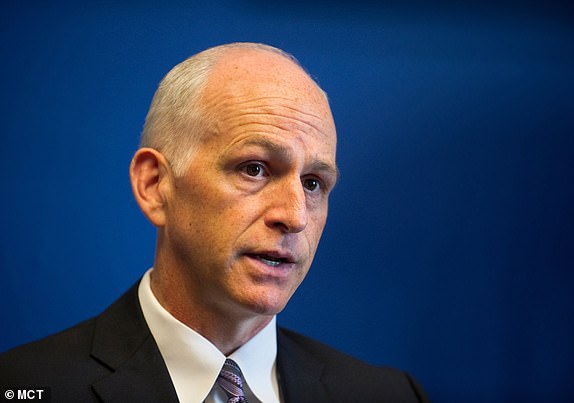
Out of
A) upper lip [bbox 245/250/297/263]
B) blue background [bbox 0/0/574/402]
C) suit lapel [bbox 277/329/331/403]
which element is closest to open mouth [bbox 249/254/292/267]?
upper lip [bbox 245/250/297/263]

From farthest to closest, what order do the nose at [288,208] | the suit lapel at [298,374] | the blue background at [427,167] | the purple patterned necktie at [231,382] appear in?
1. the blue background at [427,167]
2. the suit lapel at [298,374]
3. the purple patterned necktie at [231,382]
4. the nose at [288,208]

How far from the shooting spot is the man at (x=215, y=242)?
1.78 m

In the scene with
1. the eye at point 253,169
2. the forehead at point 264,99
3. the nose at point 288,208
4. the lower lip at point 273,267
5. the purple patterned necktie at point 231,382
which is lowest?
the purple patterned necktie at point 231,382

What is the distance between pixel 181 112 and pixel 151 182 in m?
0.19

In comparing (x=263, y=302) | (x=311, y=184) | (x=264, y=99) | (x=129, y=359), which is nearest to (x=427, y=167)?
(x=311, y=184)

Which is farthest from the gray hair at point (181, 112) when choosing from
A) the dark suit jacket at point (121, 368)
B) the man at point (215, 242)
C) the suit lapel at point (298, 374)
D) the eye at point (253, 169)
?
the suit lapel at point (298, 374)

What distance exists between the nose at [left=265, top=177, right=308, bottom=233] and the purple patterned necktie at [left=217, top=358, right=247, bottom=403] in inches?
15.0

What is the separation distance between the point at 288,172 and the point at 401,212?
895 millimetres

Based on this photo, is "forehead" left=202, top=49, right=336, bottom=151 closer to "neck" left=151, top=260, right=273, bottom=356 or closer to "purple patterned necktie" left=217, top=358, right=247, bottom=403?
"neck" left=151, top=260, right=273, bottom=356

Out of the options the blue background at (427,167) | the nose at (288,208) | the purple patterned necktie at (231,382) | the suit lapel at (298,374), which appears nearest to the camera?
the nose at (288,208)

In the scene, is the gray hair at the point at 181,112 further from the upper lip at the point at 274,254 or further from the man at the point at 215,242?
the upper lip at the point at 274,254

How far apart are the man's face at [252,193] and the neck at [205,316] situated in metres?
0.02

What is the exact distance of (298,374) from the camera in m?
2.07

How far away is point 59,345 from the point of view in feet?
6.32
